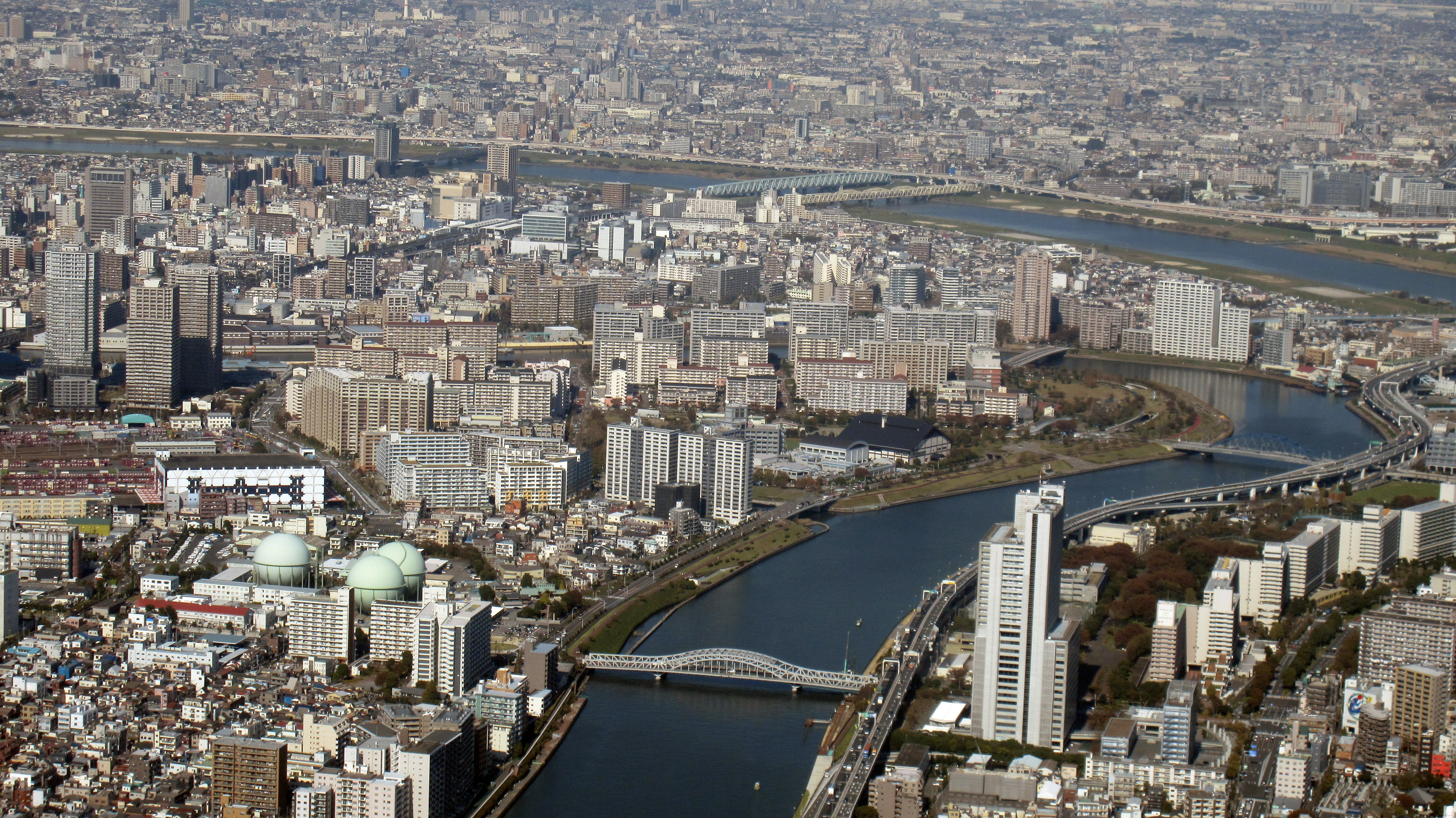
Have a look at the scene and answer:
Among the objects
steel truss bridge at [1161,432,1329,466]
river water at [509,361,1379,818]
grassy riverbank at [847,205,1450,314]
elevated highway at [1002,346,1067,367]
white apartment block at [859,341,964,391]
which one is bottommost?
river water at [509,361,1379,818]

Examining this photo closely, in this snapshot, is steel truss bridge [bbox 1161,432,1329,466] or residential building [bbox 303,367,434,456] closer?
residential building [bbox 303,367,434,456]

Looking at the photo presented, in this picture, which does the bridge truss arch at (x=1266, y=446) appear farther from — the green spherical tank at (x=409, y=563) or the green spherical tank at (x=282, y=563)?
the green spherical tank at (x=282, y=563)

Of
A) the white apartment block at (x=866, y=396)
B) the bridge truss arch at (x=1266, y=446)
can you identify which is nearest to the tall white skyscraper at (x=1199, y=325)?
the bridge truss arch at (x=1266, y=446)

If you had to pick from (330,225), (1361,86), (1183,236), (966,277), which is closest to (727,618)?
(966,277)

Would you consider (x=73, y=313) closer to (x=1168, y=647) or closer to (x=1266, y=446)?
(x=1266, y=446)

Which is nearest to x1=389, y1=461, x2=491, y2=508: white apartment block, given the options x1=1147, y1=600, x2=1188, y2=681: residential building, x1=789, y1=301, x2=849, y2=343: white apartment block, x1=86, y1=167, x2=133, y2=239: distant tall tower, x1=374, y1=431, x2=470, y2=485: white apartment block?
x1=374, y1=431, x2=470, y2=485: white apartment block

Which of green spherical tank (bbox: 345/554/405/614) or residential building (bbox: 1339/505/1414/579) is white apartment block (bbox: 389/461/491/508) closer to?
green spherical tank (bbox: 345/554/405/614)
